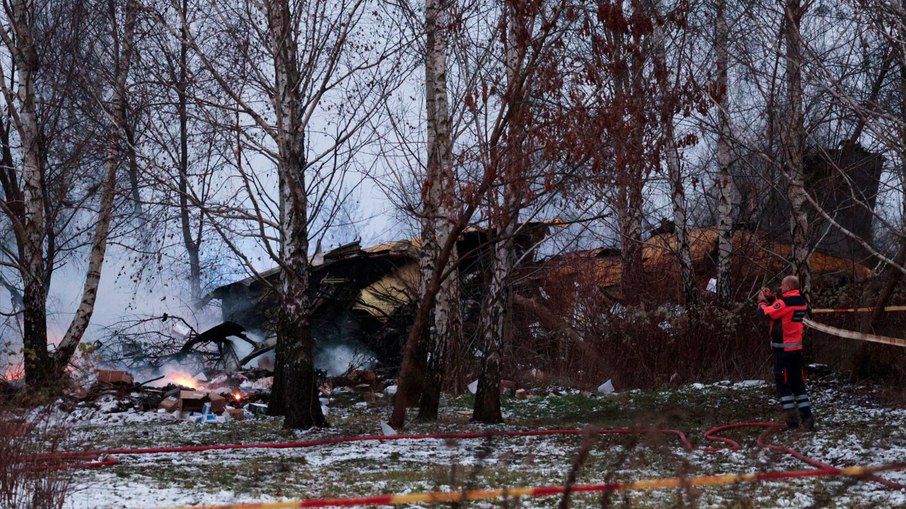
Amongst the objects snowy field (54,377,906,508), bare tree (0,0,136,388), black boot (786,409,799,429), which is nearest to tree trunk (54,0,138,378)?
bare tree (0,0,136,388)

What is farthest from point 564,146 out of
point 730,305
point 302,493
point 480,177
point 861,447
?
point 730,305

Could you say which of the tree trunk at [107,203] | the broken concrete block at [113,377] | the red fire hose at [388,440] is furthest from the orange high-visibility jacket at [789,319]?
the broken concrete block at [113,377]

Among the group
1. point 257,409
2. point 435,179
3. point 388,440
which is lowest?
point 388,440

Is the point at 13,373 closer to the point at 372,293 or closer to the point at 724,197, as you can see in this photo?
the point at 372,293

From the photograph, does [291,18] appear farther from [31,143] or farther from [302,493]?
[302,493]

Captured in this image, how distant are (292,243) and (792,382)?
5774 mm

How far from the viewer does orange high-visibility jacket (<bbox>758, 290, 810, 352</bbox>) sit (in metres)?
9.87

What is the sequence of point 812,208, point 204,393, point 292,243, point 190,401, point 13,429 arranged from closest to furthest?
point 13,429
point 292,243
point 190,401
point 204,393
point 812,208

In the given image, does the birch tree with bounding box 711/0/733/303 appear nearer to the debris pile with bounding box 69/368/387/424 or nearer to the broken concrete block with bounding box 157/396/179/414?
the debris pile with bounding box 69/368/387/424

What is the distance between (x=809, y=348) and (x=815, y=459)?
6580 millimetres

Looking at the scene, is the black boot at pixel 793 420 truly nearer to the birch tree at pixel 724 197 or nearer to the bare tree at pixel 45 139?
the birch tree at pixel 724 197

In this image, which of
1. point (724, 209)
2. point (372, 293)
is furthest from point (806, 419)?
point (372, 293)

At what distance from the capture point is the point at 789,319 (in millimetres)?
9875

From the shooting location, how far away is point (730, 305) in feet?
55.2
